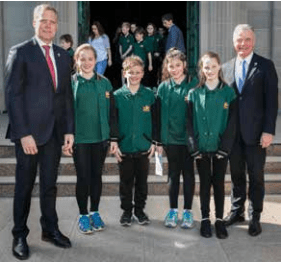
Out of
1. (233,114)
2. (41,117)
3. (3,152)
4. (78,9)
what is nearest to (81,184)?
(41,117)

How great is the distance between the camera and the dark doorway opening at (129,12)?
16.3 meters

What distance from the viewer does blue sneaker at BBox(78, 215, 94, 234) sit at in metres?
4.38

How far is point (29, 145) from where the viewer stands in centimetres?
379

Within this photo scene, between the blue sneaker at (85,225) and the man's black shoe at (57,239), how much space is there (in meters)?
0.31

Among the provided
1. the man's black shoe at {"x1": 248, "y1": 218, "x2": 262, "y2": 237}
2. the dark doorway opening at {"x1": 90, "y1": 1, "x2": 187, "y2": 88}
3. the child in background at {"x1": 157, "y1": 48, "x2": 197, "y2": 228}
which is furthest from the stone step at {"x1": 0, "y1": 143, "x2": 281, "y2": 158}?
the dark doorway opening at {"x1": 90, "y1": 1, "x2": 187, "y2": 88}

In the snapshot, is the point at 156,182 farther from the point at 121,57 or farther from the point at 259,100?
the point at 121,57

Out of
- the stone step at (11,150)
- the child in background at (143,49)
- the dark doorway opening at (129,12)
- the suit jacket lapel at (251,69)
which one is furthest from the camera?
the dark doorway opening at (129,12)

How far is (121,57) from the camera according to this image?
10.6m

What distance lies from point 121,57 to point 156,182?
17.2 ft

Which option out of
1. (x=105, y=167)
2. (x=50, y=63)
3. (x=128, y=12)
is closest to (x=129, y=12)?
(x=128, y=12)

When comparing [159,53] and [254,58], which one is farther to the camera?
[159,53]

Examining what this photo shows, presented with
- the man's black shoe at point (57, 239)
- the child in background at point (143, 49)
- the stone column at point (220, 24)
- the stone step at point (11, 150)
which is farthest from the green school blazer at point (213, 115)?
the child in background at point (143, 49)

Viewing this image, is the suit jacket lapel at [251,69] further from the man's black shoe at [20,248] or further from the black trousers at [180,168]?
the man's black shoe at [20,248]

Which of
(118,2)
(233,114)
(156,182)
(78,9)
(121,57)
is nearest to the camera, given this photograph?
(233,114)
